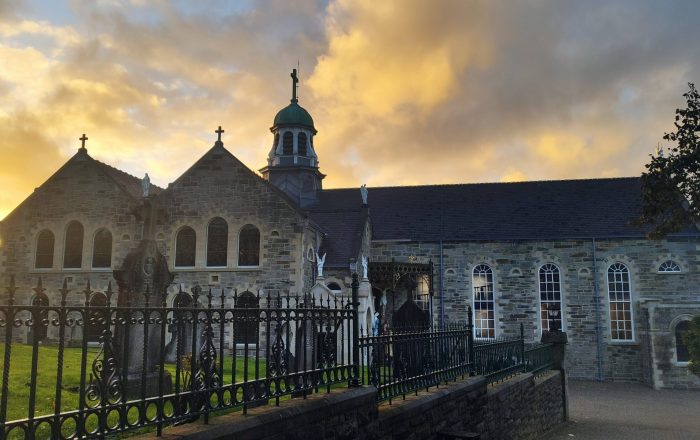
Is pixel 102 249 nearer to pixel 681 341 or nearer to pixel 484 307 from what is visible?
pixel 484 307

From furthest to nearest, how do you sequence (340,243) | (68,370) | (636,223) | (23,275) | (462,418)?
(340,243), (23,275), (636,223), (68,370), (462,418)

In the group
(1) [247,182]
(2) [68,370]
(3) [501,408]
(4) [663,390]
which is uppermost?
(1) [247,182]

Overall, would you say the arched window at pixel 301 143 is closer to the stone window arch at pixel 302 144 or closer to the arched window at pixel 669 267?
the stone window arch at pixel 302 144

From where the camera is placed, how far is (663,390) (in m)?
23.7

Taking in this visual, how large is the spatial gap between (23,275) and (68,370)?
48.6 ft

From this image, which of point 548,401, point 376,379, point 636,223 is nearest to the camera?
point 376,379

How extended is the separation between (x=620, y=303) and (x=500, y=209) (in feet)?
24.7

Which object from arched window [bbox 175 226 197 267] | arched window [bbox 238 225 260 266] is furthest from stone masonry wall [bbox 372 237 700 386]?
arched window [bbox 175 226 197 267]

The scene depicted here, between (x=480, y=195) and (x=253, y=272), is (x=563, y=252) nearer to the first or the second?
(x=480, y=195)

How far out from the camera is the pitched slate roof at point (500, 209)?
28234mm

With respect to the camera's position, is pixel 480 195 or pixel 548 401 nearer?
pixel 548 401

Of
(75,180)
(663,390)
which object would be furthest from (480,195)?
(75,180)

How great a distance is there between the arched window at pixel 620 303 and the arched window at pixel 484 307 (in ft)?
17.8

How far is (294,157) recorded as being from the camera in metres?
32.8
